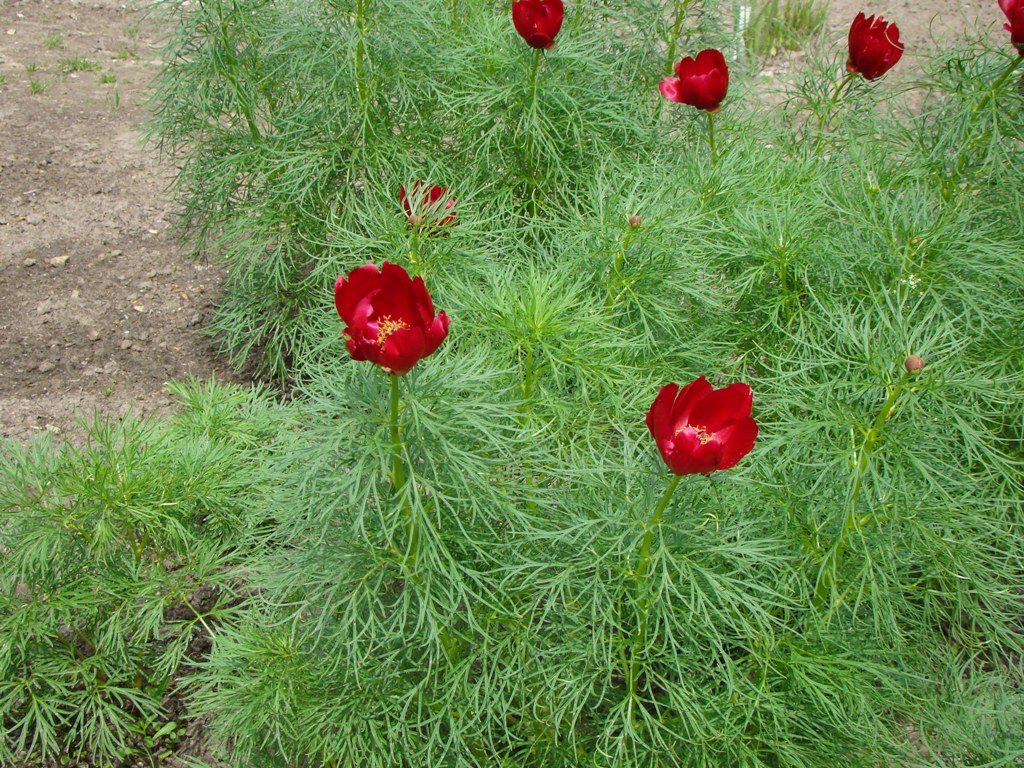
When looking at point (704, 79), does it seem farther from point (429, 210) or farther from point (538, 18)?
point (429, 210)

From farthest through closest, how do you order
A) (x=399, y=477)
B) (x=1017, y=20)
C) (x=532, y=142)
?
(x=532, y=142) < (x=1017, y=20) < (x=399, y=477)

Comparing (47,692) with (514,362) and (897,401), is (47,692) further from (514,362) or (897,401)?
(897,401)

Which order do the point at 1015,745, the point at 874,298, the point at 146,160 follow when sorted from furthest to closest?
the point at 146,160
the point at 874,298
the point at 1015,745

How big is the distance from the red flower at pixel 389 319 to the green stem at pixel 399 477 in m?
0.06

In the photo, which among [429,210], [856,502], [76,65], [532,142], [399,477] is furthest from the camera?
[76,65]

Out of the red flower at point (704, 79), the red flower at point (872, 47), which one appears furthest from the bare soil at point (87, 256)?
the red flower at point (704, 79)

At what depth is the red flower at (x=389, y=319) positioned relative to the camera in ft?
3.64

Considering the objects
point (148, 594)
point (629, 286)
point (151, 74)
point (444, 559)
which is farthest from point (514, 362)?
point (151, 74)

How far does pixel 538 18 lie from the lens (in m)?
2.03

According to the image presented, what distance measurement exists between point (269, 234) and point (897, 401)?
1.79 m

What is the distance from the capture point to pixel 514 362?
74.1 inches

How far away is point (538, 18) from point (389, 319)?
113 centimetres

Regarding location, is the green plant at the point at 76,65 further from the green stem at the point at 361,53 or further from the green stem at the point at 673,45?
the green stem at the point at 673,45

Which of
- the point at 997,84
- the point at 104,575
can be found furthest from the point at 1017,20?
the point at 104,575
